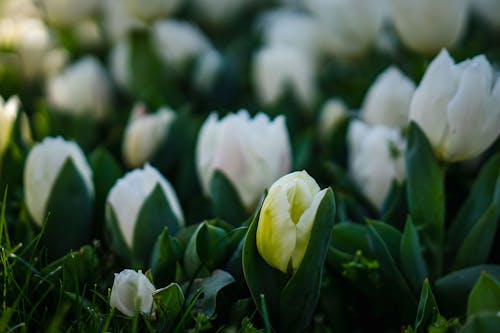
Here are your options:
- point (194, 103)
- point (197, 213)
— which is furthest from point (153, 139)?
point (194, 103)

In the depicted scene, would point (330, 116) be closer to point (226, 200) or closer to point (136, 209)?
point (226, 200)

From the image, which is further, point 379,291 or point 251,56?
point 251,56

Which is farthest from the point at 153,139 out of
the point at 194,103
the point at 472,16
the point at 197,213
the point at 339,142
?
the point at 472,16

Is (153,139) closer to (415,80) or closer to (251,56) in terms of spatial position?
(415,80)

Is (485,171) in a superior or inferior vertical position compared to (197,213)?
superior

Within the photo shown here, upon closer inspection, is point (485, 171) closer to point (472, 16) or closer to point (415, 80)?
point (415, 80)

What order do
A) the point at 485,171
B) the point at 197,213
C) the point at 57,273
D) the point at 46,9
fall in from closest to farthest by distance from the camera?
the point at 57,273
the point at 485,171
the point at 197,213
the point at 46,9

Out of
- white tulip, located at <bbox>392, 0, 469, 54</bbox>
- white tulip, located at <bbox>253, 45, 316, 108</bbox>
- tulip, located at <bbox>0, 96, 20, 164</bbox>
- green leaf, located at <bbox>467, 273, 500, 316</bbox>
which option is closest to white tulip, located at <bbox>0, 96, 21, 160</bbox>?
tulip, located at <bbox>0, 96, 20, 164</bbox>

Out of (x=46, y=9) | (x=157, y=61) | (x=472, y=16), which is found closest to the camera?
(x=157, y=61)
